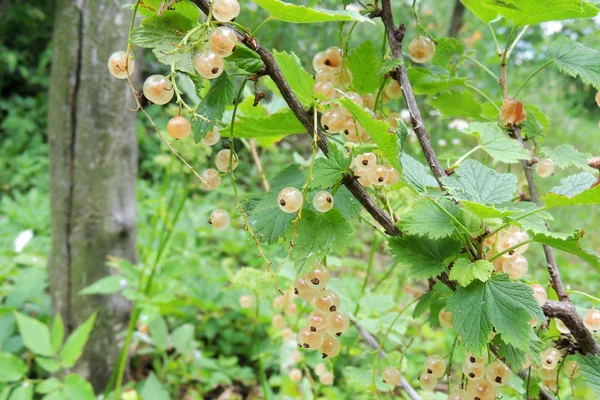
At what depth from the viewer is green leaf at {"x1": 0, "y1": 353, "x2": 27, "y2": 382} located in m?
1.16

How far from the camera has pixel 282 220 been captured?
1.59 feet

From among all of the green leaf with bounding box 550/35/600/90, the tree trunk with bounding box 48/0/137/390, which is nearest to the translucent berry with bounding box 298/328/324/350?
the green leaf with bounding box 550/35/600/90

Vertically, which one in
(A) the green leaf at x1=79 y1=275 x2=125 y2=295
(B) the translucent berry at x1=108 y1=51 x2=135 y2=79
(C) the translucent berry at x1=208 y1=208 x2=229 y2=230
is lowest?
(A) the green leaf at x1=79 y1=275 x2=125 y2=295

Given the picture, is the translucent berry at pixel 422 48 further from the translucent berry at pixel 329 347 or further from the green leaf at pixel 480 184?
the translucent berry at pixel 329 347

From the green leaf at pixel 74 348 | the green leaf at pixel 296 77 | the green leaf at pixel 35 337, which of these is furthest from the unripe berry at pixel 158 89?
the green leaf at pixel 35 337

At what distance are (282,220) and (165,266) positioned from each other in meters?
1.05

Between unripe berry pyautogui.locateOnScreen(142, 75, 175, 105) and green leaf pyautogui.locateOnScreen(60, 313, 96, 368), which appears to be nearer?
unripe berry pyautogui.locateOnScreen(142, 75, 175, 105)

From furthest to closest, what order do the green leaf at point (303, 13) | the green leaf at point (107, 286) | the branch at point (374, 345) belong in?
the green leaf at point (107, 286) < the branch at point (374, 345) < the green leaf at point (303, 13)

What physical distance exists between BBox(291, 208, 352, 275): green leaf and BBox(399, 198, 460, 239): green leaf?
0.19 ft

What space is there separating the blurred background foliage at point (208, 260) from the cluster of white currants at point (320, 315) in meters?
0.05

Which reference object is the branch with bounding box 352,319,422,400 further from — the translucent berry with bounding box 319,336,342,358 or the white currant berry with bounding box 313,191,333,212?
the white currant berry with bounding box 313,191,333,212

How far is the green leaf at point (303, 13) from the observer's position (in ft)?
1.13

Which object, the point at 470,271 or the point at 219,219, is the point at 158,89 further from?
the point at 470,271

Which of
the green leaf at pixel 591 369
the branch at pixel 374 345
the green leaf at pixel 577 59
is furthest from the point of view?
the branch at pixel 374 345
